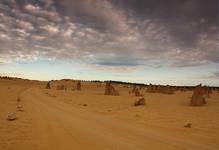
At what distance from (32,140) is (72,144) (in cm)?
153

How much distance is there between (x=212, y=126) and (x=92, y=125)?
208 inches

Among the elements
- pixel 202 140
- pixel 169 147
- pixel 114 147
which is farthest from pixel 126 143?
pixel 202 140

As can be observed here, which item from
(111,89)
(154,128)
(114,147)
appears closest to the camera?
(114,147)

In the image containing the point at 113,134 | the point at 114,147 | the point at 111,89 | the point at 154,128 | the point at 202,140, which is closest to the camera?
the point at 114,147

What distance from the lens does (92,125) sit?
11195 mm

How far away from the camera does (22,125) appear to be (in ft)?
36.4

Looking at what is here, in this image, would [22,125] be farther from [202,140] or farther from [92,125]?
[202,140]

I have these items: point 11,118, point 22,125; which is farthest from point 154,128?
point 11,118

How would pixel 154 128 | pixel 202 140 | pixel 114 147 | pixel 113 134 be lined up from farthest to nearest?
pixel 154 128
pixel 113 134
pixel 202 140
pixel 114 147

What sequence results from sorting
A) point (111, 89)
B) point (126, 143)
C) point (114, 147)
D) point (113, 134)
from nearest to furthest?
point (114, 147) < point (126, 143) < point (113, 134) < point (111, 89)

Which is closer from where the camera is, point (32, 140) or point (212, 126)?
point (32, 140)

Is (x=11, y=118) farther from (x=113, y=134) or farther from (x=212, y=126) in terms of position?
(x=212, y=126)

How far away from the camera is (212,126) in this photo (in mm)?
11297

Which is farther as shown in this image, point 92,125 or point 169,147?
point 92,125
